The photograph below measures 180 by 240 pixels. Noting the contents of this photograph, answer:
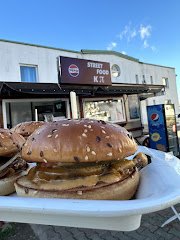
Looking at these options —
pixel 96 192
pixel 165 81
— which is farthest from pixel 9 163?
pixel 165 81

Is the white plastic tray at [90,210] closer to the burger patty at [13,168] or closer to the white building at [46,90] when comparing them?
the burger patty at [13,168]

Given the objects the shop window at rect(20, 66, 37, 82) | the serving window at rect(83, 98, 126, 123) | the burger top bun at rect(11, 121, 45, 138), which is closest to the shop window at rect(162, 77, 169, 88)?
the serving window at rect(83, 98, 126, 123)

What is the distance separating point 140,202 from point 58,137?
65 centimetres

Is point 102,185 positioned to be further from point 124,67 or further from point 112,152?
point 124,67

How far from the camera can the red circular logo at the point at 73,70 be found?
8.26 meters

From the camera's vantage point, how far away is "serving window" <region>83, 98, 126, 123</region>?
10.4 m

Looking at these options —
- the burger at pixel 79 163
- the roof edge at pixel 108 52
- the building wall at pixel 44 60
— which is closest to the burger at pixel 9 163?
the burger at pixel 79 163

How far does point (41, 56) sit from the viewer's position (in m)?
13.0

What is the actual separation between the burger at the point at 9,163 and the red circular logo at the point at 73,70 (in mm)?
6476

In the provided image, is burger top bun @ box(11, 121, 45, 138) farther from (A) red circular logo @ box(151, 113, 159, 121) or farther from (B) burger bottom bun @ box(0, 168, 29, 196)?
(A) red circular logo @ box(151, 113, 159, 121)

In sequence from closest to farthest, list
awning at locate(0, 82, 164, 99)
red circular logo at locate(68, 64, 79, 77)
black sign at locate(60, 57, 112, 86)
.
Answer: awning at locate(0, 82, 164, 99), black sign at locate(60, 57, 112, 86), red circular logo at locate(68, 64, 79, 77)

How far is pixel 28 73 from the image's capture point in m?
12.6

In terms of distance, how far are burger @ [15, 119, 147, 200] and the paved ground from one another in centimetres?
196

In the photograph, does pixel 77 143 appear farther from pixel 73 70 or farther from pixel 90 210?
pixel 73 70
